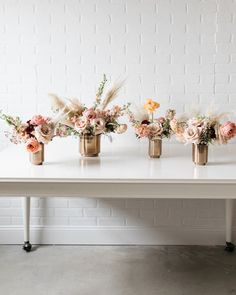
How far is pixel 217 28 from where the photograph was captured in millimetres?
3303

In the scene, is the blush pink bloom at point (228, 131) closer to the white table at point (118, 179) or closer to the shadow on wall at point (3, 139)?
the white table at point (118, 179)

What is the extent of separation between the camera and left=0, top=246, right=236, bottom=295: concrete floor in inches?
112

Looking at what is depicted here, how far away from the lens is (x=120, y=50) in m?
3.35

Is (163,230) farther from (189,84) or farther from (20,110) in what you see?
(20,110)

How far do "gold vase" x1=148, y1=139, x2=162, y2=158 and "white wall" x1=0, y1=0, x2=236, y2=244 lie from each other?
0.80 meters

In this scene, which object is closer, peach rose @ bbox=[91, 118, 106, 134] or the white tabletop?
the white tabletop

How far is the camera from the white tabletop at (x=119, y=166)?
2148 mm

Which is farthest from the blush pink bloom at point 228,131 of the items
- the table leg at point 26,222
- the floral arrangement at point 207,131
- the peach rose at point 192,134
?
the table leg at point 26,222

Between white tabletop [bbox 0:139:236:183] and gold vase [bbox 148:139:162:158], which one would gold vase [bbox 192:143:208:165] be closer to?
white tabletop [bbox 0:139:236:183]

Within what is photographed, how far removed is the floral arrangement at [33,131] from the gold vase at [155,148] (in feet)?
2.05

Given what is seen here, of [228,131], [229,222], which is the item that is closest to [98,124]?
[228,131]

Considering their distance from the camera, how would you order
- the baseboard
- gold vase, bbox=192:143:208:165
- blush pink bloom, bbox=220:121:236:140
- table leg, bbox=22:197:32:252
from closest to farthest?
blush pink bloom, bbox=220:121:236:140 < gold vase, bbox=192:143:208:165 < table leg, bbox=22:197:32:252 < the baseboard

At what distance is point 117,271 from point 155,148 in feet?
3.19

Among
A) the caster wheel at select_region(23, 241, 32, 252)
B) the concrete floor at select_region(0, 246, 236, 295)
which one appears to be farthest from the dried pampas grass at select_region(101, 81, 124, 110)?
the caster wheel at select_region(23, 241, 32, 252)
